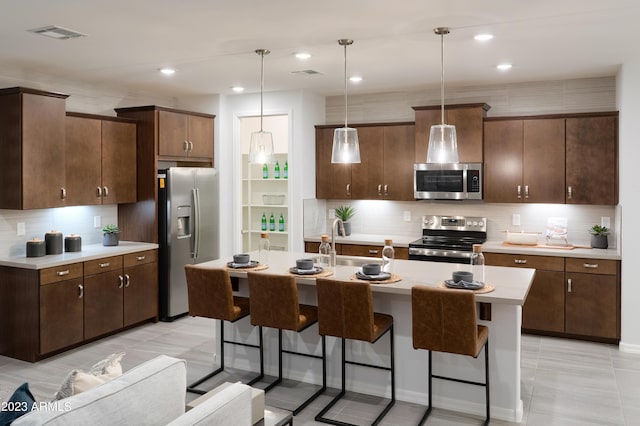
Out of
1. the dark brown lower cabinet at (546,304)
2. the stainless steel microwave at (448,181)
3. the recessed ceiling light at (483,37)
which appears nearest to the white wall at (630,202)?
the dark brown lower cabinet at (546,304)

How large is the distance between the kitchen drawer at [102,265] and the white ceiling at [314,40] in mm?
1807

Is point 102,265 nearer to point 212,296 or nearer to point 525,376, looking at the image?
point 212,296

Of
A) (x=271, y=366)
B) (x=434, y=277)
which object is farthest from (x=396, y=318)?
(x=271, y=366)

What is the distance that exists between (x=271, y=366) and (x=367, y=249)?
2130 millimetres

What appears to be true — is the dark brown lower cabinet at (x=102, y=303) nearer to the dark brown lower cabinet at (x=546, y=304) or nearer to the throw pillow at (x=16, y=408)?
the throw pillow at (x=16, y=408)

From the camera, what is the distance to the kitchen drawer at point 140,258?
18.2ft

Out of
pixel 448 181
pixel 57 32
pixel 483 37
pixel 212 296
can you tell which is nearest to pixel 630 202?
pixel 448 181

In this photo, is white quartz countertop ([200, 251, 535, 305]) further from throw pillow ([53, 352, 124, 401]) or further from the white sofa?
throw pillow ([53, 352, 124, 401])

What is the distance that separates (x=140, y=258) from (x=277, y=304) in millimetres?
2550

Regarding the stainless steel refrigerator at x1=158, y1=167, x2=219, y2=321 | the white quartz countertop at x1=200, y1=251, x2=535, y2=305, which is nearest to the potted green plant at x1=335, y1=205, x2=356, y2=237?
the stainless steel refrigerator at x1=158, y1=167, x2=219, y2=321

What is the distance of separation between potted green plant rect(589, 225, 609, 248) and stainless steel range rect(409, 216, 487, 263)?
1077 mm

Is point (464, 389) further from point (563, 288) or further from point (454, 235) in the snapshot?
point (454, 235)

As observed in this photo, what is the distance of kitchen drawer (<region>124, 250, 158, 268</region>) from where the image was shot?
556 centimetres

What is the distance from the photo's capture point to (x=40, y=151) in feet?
15.9
